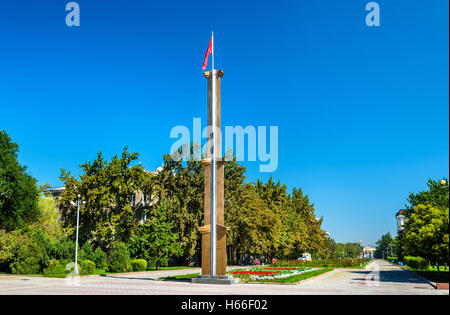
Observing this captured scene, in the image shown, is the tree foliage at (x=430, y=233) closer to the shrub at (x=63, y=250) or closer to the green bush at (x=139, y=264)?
the green bush at (x=139, y=264)

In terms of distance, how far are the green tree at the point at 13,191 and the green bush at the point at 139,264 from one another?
522 inches

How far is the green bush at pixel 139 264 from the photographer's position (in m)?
29.1

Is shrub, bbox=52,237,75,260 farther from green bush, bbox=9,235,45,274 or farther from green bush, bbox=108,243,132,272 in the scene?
green bush, bbox=108,243,132,272

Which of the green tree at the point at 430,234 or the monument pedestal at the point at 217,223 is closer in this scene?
the monument pedestal at the point at 217,223

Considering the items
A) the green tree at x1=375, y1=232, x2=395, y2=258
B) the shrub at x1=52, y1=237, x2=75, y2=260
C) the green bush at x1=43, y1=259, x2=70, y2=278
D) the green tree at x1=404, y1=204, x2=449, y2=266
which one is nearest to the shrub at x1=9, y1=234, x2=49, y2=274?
the shrub at x1=52, y1=237, x2=75, y2=260

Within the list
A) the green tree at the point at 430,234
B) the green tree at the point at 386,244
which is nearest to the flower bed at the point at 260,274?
the green tree at the point at 430,234

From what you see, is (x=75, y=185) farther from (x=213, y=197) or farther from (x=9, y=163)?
(x=213, y=197)

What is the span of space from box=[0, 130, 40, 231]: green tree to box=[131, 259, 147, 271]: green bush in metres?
13.3

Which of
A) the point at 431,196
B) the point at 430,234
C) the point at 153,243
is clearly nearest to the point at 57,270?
the point at 153,243

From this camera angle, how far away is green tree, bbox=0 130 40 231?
3372 centimetres

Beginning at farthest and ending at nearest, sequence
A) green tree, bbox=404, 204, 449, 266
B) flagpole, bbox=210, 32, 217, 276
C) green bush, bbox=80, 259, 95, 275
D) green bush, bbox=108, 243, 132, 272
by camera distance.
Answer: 1. green bush, bbox=108, 243, 132, 272
2. green bush, bbox=80, 259, 95, 275
3. green tree, bbox=404, 204, 449, 266
4. flagpole, bbox=210, 32, 217, 276

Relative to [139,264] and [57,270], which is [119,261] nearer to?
[139,264]

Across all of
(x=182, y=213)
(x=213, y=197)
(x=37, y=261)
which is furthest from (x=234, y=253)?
(x=213, y=197)
